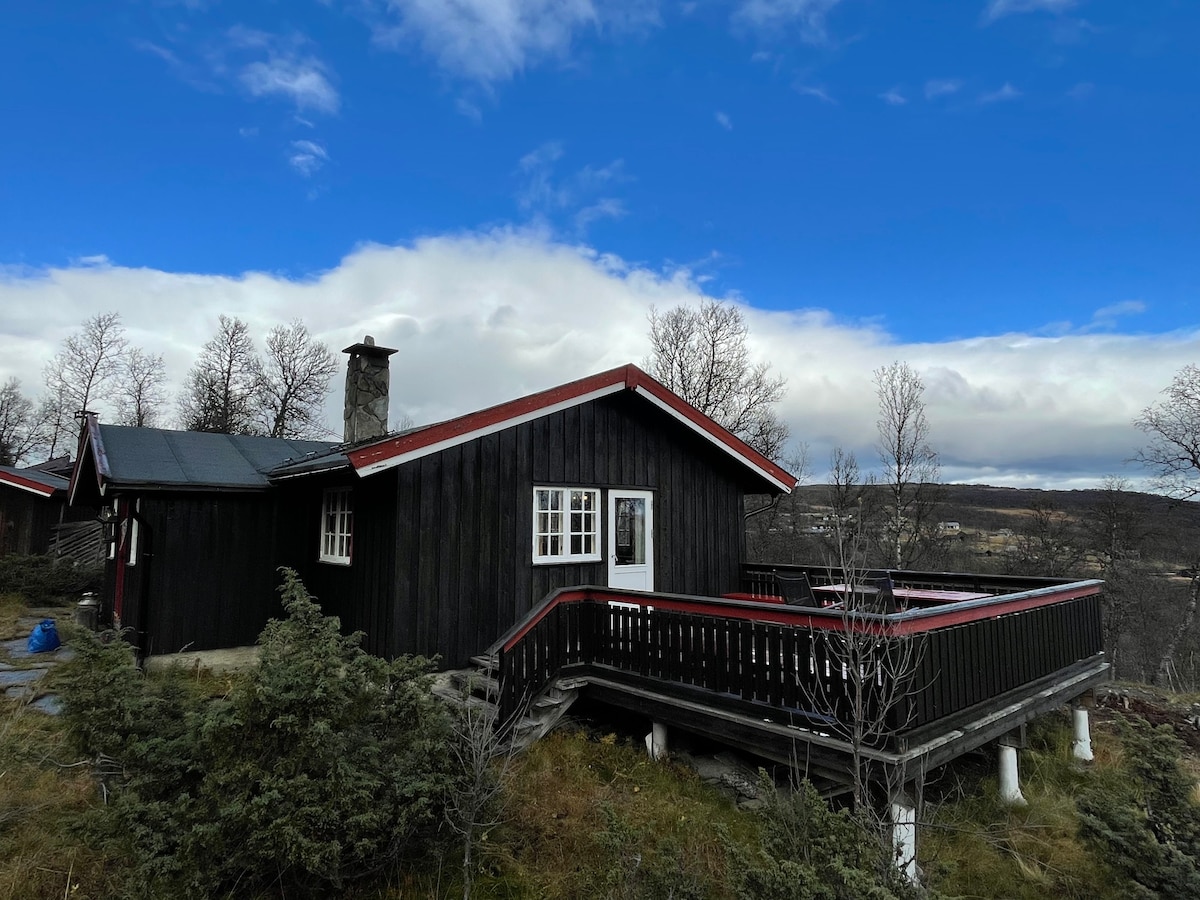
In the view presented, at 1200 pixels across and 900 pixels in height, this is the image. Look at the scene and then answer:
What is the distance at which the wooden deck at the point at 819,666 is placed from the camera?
4.42 m

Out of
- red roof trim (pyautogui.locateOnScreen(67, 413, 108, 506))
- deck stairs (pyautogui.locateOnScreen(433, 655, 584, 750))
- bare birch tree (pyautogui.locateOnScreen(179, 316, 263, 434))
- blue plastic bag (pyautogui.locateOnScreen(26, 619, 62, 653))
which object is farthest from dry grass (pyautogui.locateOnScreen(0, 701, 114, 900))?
bare birch tree (pyautogui.locateOnScreen(179, 316, 263, 434))

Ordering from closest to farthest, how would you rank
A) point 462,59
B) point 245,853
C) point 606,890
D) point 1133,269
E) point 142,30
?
point 245,853
point 606,890
point 142,30
point 462,59
point 1133,269

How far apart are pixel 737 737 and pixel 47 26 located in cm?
1138

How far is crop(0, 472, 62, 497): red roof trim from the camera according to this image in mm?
14745

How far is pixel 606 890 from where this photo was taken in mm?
3320

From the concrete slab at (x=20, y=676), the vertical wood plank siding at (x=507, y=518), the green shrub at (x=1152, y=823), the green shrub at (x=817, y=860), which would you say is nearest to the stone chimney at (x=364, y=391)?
the vertical wood plank siding at (x=507, y=518)

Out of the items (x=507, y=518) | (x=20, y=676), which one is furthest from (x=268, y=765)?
(x=20, y=676)

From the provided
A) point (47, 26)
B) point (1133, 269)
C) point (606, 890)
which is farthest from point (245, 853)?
point (1133, 269)

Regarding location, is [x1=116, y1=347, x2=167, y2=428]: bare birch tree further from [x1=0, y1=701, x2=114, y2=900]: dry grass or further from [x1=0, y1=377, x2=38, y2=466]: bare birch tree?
[x1=0, y1=701, x2=114, y2=900]: dry grass

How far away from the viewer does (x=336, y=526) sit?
8508mm

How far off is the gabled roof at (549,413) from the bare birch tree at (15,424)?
3784 centimetres

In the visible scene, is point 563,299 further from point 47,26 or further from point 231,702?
point 231,702

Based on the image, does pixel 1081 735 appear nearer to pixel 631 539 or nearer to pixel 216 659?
pixel 631 539

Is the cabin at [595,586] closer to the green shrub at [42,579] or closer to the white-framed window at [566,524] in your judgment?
the white-framed window at [566,524]
